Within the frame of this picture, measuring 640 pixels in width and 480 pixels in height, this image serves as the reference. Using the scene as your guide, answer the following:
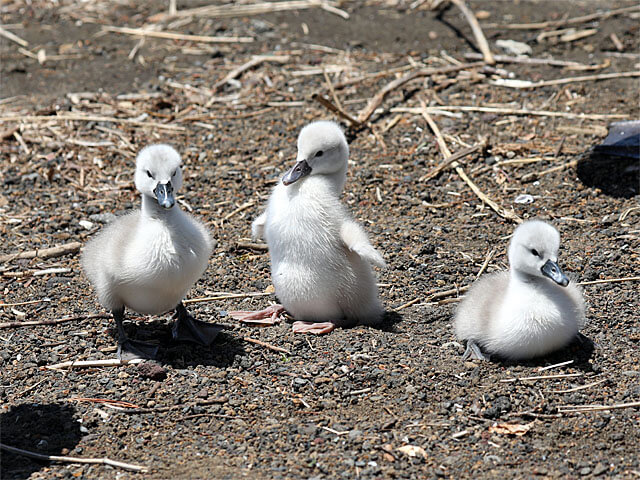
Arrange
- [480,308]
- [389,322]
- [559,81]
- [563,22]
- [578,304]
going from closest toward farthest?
[578,304]
[480,308]
[389,322]
[559,81]
[563,22]

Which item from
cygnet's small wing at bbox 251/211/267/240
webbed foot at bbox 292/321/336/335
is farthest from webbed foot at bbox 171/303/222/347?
cygnet's small wing at bbox 251/211/267/240

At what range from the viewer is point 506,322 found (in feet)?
16.0

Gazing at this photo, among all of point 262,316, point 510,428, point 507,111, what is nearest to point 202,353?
point 262,316

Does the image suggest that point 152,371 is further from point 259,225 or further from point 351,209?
point 351,209

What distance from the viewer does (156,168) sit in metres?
4.84

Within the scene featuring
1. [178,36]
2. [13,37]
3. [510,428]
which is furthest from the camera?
[13,37]

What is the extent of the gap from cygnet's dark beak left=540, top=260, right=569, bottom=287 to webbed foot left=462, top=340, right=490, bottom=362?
629 millimetres

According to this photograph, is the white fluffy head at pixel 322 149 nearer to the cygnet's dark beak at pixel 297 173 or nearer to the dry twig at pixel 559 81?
the cygnet's dark beak at pixel 297 173

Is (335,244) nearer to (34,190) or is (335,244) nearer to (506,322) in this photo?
(506,322)

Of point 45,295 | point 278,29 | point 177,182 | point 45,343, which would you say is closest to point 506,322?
point 177,182

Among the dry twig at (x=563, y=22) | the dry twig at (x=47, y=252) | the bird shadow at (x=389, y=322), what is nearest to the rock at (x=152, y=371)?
the bird shadow at (x=389, y=322)

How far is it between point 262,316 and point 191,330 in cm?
52

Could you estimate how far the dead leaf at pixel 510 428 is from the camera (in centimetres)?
433

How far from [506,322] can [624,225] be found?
222 cm
